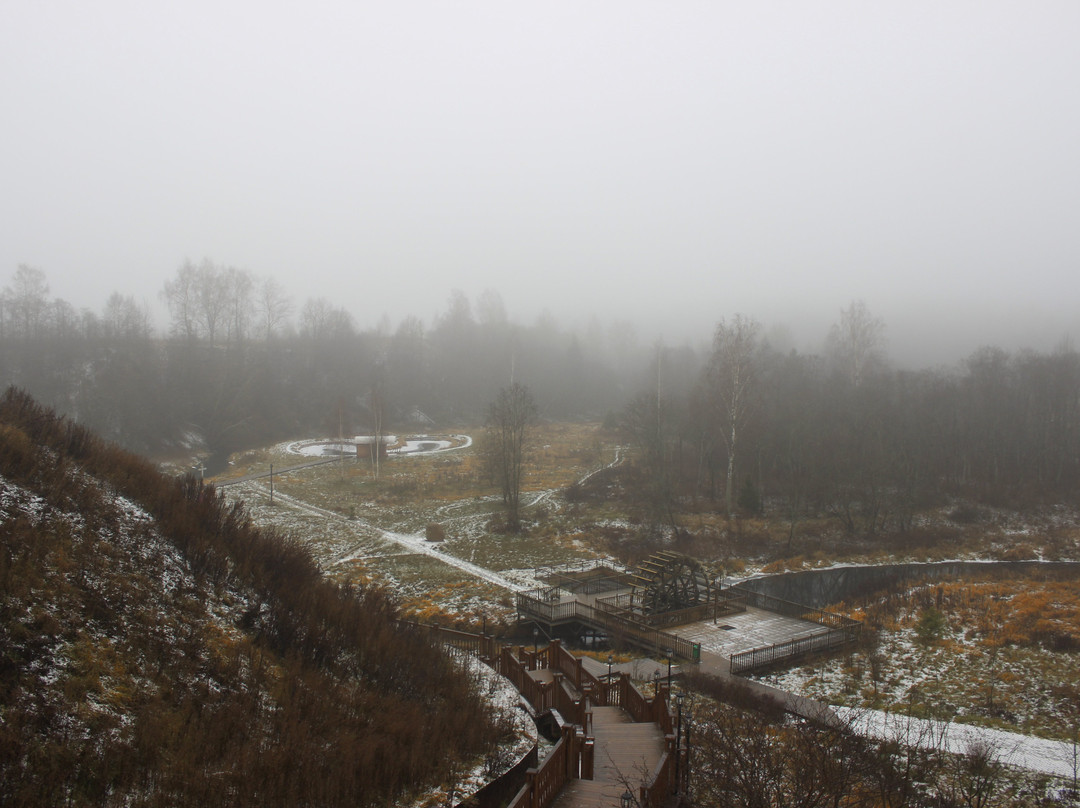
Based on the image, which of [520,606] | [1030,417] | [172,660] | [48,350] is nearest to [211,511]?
[172,660]

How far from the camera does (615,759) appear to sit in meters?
9.75

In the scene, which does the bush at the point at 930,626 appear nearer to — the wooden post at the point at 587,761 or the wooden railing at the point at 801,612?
the wooden railing at the point at 801,612

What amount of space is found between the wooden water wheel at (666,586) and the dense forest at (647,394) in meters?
12.8

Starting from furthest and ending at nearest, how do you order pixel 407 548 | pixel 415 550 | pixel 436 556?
pixel 407 548 < pixel 415 550 < pixel 436 556

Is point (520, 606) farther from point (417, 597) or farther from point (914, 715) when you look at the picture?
point (914, 715)

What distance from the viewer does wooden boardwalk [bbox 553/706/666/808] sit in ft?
27.0

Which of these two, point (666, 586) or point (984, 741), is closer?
point (984, 741)

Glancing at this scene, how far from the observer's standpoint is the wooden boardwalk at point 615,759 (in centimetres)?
824

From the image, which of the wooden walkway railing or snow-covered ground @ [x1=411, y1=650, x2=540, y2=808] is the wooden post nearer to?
the wooden walkway railing

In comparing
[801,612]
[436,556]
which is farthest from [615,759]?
[436,556]

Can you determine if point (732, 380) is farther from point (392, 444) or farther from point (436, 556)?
point (392, 444)

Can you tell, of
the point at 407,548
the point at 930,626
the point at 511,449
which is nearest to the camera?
the point at 930,626

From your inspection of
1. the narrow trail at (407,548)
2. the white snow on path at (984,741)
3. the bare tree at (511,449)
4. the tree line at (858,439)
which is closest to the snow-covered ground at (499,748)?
the white snow on path at (984,741)

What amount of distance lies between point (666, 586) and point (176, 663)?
18.7 metres
